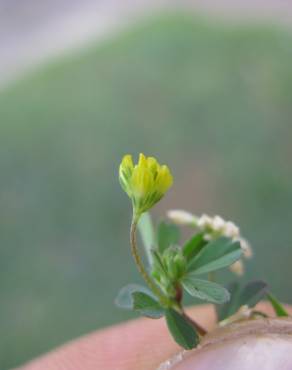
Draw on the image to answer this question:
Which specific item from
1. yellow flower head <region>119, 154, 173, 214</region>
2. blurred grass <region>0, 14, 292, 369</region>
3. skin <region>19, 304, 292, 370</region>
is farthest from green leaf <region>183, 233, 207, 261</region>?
blurred grass <region>0, 14, 292, 369</region>

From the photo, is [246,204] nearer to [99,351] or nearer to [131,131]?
[131,131]

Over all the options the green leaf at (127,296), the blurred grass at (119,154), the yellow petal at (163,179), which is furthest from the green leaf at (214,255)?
the blurred grass at (119,154)

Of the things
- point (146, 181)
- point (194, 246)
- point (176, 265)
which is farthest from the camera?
point (194, 246)

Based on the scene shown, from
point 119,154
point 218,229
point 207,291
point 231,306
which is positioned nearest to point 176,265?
point 207,291

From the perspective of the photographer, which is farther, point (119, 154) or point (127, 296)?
point (119, 154)

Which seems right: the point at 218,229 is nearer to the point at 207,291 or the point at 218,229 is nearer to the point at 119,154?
the point at 207,291

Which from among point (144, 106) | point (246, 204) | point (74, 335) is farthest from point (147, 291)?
point (144, 106)
